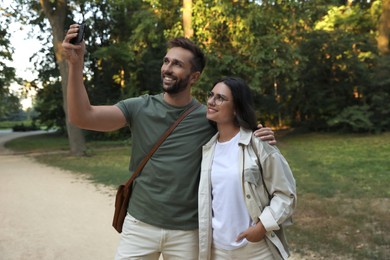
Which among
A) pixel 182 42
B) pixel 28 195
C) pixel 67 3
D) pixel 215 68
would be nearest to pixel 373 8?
pixel 215 68

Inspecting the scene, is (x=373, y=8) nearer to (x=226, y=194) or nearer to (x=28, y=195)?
(x=28, y=195)

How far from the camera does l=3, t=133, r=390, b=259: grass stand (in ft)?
17.1

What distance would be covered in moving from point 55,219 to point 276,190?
18.6 feet

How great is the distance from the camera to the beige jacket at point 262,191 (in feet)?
7.56

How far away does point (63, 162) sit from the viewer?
1642cm

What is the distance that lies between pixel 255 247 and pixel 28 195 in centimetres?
823

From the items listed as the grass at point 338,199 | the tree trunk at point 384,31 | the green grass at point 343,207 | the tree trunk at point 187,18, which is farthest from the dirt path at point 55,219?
the tree trunk at point 384,31

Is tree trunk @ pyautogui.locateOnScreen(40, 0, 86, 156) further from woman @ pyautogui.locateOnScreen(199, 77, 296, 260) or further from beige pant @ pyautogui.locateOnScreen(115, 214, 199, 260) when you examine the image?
woman @ pyautogui.locateOnScreen(199, 77, 296, 260)

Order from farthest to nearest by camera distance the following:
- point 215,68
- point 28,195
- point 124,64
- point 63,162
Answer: point 124,64, point 215,68, point 63,162, point 28,195

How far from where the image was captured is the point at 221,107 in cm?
247

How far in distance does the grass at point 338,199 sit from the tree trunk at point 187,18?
20.3 feet

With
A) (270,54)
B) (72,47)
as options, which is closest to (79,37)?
(72,47)

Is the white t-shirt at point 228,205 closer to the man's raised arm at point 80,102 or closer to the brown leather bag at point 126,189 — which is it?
the brown leather bag at point 126,189

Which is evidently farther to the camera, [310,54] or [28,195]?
[310,54]
